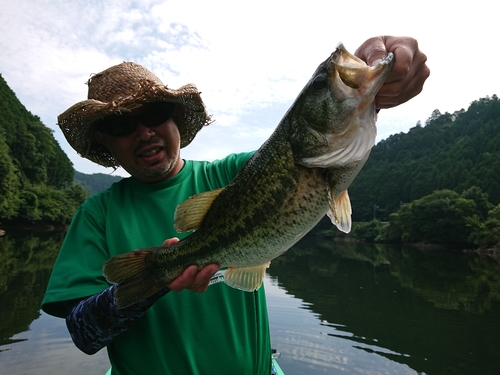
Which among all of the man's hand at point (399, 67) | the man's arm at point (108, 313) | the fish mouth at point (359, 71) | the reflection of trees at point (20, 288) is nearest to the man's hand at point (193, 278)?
the man's arm at point (108, 313)

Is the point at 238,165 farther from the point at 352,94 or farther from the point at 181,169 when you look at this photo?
the point at 352,94

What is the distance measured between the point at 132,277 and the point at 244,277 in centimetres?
75

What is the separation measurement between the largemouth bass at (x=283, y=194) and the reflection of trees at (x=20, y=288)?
11609 mm

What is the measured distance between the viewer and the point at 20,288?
1764cm

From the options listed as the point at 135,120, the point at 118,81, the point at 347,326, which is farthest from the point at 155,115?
the point at 347,326

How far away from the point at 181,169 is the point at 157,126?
0.45 metres

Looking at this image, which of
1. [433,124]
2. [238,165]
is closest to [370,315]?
[238,165]

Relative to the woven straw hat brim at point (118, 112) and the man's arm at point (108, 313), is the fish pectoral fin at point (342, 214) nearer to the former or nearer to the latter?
the man's arm at point (108, 313)

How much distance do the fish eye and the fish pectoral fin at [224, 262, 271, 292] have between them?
4.18ft

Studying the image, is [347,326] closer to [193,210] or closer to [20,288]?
[20,288]

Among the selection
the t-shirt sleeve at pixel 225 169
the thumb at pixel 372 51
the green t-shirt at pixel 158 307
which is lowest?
the green t-shirt at pixel 158 307

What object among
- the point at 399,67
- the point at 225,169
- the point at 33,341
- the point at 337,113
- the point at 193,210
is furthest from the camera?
the point at 33,341

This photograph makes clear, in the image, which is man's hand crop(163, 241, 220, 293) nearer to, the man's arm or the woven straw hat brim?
the man's arm

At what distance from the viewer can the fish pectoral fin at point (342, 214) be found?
2648 millimetres
